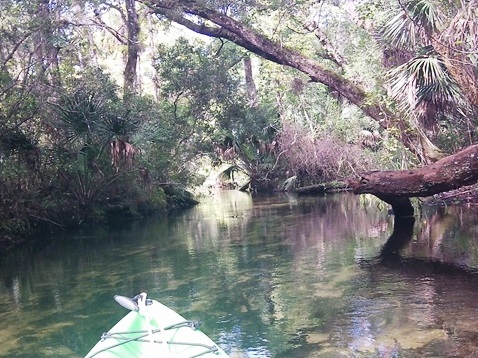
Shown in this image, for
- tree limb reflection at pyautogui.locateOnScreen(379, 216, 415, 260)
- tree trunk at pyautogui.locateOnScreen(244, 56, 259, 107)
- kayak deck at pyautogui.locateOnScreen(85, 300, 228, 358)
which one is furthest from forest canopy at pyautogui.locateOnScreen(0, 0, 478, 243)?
kayak deck at pyautogui.locateOnScreen(85, 300, 228, 358)

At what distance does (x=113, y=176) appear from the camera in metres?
17.8

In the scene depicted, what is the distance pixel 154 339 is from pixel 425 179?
7.08m

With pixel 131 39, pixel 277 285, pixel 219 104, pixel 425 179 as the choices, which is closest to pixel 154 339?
pixel 277 285

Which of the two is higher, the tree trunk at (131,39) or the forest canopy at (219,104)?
the tree trunk at (131,39)

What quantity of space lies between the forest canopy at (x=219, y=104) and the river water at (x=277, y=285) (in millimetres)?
1541

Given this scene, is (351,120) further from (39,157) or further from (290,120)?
(39,157)

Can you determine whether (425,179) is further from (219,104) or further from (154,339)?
(219,104)

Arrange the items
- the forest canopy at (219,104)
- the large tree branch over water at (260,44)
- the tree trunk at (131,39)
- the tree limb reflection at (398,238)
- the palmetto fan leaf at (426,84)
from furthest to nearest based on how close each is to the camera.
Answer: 1. the tree trunk at (131,39)
2. the large tree branch over water at (260,44)
3. the forest canopy at (219,104)
4. the palmetto fan leaf at (426,84)
5. the tree limb reflection at (398,238)

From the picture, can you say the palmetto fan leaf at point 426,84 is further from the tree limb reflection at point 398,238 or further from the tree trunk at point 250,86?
the tree trunk at point 250,86

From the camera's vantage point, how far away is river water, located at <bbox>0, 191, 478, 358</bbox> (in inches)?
233

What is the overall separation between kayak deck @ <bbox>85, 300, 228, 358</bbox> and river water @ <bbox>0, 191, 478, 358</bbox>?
1.37 meters

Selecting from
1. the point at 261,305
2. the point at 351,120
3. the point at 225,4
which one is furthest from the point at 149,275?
the point at 351,120

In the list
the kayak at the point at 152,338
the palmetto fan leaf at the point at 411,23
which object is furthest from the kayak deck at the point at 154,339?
the palmetto fan leaf at the point at 411,23

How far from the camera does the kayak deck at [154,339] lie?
404 centimetres
